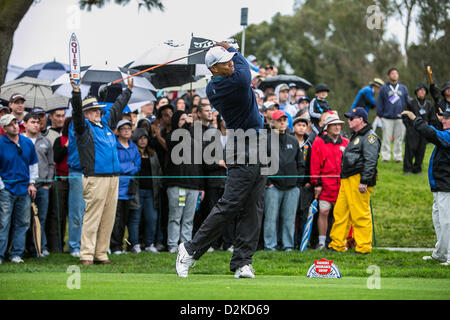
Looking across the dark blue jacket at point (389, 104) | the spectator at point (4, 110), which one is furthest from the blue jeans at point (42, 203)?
the dark blue jacket at point (389, 104)

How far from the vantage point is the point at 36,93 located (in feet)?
46.0

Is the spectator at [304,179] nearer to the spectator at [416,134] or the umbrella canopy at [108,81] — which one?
the umbrella canopy at [108,81]

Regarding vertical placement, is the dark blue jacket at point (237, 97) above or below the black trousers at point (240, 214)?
above

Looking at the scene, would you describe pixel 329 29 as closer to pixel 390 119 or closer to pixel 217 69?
pixel 390 119

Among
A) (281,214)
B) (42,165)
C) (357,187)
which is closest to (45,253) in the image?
(42,165)

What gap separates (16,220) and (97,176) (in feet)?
6.03

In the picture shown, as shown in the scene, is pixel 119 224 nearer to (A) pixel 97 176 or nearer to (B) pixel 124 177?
(B) pixel 124 177

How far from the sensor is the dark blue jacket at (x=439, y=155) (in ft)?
33.1

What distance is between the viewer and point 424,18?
31.9 m

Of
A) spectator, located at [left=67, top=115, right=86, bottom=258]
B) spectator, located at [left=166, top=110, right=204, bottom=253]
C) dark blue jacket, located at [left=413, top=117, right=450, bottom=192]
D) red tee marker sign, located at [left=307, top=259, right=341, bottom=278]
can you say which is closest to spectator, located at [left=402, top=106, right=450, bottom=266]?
dark blue jacket, located at [left=413, top=117, right=450, bottom=192]

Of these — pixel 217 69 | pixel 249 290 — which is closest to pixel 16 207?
pixel 217 69

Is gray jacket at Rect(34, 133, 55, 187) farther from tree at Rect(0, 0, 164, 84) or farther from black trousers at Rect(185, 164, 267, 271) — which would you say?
black trousers at Rect(185, 164, 267, 271)

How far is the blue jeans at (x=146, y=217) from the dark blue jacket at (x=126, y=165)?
1.08 ft

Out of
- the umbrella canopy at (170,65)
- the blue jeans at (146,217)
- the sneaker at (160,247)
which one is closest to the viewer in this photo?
the umbrella canopy at (170,65)
